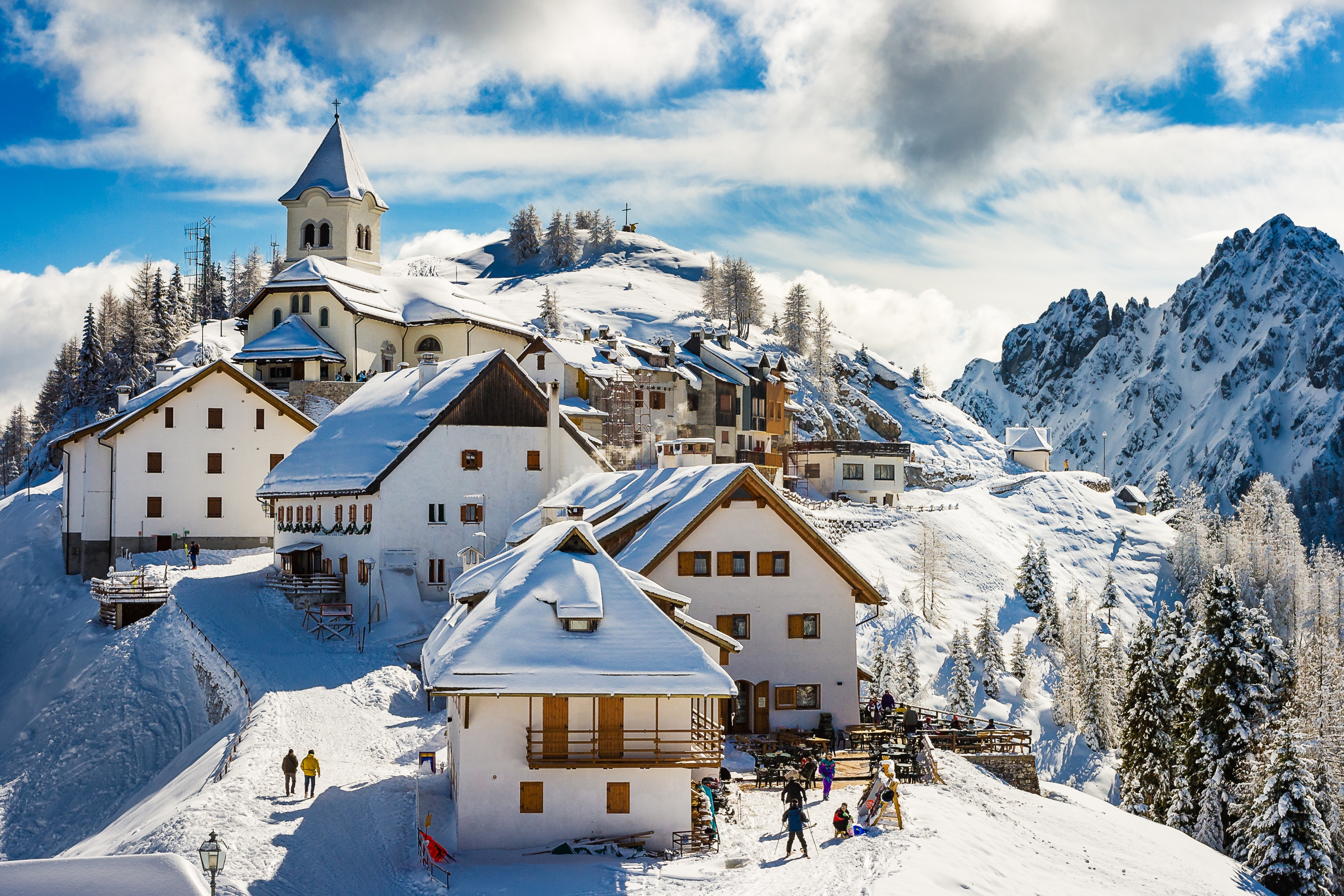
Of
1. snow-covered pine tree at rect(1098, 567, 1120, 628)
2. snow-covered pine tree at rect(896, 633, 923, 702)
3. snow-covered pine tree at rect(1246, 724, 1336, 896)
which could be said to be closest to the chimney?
snow-covered pine tree at rect(896, 633, 923, 702)

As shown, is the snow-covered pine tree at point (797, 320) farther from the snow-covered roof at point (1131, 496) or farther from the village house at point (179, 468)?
the village house at point (179, 468)

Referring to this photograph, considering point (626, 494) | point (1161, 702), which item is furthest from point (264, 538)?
point (1161, 702)

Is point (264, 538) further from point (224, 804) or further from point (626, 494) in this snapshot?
point (224, 804)

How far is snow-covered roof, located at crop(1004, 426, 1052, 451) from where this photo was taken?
178875mm

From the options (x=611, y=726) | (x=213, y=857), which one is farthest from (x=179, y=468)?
(x=213, y=857)

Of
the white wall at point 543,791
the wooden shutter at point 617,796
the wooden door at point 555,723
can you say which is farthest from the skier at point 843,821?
the wooden door at point 555,723

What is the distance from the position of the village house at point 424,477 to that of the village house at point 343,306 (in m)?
22.7

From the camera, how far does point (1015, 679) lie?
8619cm

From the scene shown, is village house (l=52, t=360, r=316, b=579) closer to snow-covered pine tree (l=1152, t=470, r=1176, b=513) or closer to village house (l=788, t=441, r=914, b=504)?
village house (l=788, t=441, r=914, b=504)

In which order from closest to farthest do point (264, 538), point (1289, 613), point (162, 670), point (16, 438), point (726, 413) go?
point (162, 670) → point (264, 538) → point (726, 413) → point (1289, 613) → point (16, 438)

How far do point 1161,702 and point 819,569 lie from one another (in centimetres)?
2423

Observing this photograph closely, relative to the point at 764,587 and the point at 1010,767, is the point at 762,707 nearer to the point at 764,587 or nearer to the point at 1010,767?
the point at 764,587

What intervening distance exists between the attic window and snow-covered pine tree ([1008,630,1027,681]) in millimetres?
62984

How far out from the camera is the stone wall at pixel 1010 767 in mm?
39094
